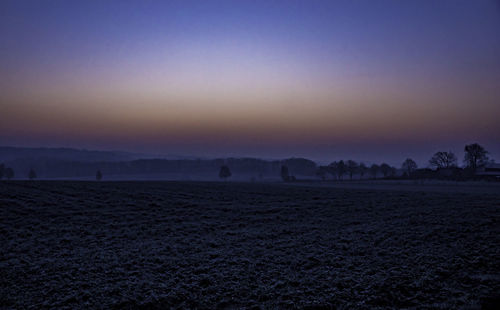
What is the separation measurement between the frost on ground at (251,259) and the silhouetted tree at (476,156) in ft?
243

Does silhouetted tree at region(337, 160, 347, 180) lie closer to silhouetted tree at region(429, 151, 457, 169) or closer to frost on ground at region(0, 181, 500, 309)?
silhouetted tree at region(429, 151, 457, 169)

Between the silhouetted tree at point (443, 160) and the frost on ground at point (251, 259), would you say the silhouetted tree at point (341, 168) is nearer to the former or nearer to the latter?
the silhouetted tree at point (443, 160)

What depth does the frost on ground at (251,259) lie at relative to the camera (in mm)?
6680

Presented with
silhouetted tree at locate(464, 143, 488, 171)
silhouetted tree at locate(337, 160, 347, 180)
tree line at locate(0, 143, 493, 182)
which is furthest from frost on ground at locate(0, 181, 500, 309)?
silhouetted tree at locate(337, 160, 347, 180)

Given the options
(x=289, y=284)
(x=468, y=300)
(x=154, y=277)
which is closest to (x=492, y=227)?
(x=468, y=300)

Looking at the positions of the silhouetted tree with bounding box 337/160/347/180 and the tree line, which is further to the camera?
the silhouetted tree with bounding box 337/160/347/180

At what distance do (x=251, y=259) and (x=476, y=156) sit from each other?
89.8m

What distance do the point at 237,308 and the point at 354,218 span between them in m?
11.8

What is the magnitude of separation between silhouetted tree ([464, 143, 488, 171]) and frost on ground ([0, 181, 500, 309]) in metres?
74.0

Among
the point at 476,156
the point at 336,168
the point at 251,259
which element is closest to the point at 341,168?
the point at 336,168

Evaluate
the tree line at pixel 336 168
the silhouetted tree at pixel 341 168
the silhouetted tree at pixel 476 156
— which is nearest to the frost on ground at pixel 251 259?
the tree line at pixel 336 168

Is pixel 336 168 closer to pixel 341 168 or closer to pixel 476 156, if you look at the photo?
pixel 341 168

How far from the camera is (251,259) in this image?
30.7 ft

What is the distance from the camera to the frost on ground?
668 centimetres
